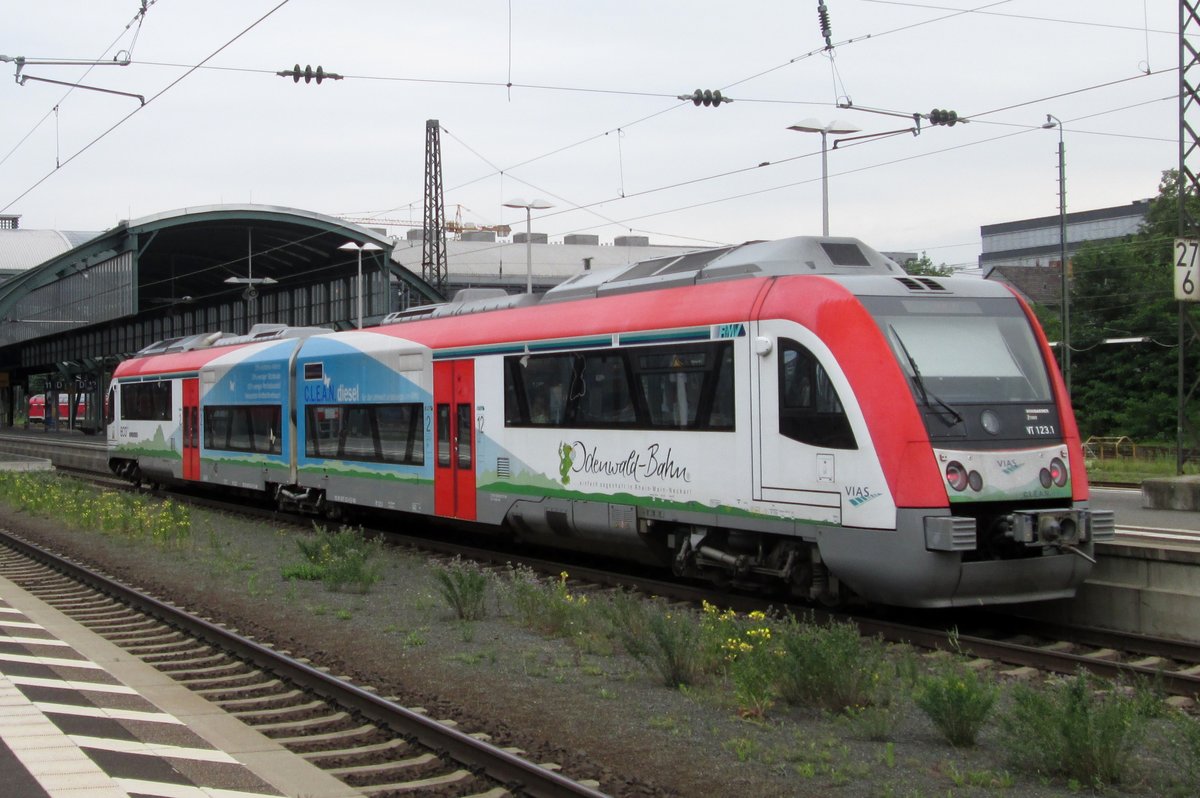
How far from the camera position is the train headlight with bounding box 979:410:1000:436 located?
10.4 meters

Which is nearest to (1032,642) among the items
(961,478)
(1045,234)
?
(961,478)

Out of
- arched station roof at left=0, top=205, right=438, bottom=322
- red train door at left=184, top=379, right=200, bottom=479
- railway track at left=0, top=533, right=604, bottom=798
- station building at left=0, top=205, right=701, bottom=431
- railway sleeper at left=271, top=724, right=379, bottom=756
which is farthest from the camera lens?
station building at left=0, top=205, right=701, bottom=431

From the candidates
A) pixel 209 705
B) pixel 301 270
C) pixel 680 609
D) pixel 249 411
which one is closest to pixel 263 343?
pixel 249 411

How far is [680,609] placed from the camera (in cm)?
→ 1202

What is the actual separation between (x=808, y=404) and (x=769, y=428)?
1.75 feet

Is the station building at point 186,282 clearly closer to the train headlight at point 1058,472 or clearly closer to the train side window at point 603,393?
the train side window at point 603,393

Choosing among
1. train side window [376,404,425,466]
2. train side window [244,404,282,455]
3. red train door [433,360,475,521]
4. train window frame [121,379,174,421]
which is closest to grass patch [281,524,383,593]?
red train door [433,360,475,521]

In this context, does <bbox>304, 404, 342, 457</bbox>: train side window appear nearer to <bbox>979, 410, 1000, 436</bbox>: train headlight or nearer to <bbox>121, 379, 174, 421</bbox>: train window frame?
<bbox>121, 379, 174, 421</bbox>: train window frame

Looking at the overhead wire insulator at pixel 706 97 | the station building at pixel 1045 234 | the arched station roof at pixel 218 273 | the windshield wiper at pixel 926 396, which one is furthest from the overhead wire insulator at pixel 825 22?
the station building at pixel 1045 234

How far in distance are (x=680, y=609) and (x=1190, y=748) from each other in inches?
230

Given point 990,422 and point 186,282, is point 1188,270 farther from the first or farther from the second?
point 186,282

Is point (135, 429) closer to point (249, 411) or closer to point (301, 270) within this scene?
point (249, 411)

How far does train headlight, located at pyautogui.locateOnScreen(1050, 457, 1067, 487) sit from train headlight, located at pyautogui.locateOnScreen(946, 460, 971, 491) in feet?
3.35

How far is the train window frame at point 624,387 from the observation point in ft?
38.7
